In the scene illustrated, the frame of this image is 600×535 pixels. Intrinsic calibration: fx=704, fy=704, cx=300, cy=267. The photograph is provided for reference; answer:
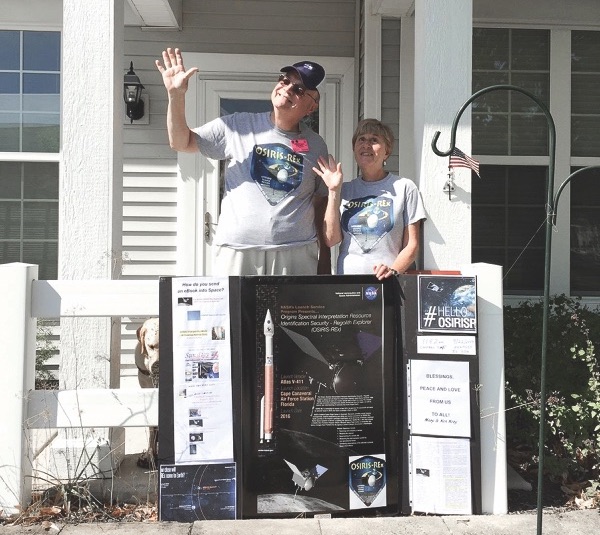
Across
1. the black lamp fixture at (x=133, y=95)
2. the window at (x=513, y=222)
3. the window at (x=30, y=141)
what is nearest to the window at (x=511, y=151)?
the window at (x=513, y=222)

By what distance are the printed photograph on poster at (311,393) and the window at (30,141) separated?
120 inches

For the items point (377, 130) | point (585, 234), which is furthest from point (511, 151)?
point (377, 130)

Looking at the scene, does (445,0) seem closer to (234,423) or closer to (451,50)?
(451,50)

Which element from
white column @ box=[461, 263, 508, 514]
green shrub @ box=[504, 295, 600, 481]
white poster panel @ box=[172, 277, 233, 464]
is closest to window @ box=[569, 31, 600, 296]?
green shrub @ box=[504, 295, 600, 481]

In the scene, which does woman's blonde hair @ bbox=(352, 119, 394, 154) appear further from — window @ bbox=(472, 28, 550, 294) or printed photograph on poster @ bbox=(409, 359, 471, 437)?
window @ bbox=(472, 28, 550, 294)

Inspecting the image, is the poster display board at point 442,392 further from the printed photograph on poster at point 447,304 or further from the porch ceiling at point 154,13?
the porch ceiling at point 154,13

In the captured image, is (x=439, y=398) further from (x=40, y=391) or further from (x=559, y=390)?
(x=40, y=391)

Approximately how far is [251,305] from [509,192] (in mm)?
3111

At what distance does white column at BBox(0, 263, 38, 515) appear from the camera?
3.04 meters

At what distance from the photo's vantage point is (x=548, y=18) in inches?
212

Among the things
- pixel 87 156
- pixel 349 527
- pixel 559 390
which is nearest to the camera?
pixel 349 527

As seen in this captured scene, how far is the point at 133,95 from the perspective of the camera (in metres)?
5.25

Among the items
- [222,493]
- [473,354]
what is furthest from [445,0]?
[222,493]

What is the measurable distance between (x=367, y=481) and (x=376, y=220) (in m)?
1.15
